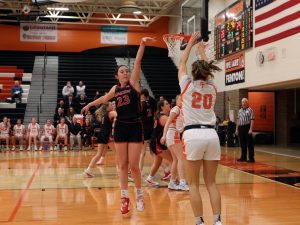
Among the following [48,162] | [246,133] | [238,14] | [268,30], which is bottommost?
[48,162]

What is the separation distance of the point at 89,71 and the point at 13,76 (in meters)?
3.98

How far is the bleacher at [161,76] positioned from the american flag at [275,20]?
24.3ft

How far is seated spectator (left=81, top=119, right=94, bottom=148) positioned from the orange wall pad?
32.2 feet

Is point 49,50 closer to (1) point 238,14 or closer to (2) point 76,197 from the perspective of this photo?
(1) point 238,14

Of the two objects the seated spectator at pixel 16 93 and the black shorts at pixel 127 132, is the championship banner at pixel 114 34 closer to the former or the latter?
the seated spectator at pixel 16 93

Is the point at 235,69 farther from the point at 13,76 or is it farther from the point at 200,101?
the point at 200,101

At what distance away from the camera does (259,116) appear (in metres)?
17.1

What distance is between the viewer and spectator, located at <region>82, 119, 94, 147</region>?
1538cm

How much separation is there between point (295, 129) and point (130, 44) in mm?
11796

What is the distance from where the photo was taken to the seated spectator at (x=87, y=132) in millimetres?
15375

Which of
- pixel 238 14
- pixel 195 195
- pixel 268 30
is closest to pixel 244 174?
pixel 195 195

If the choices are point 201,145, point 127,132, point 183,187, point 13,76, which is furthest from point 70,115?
point 201,145

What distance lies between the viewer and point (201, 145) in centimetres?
367

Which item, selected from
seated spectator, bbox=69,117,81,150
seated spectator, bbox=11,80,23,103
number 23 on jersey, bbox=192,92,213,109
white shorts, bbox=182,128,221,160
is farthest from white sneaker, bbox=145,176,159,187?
seated spectator, bbox=11,80,23,103
